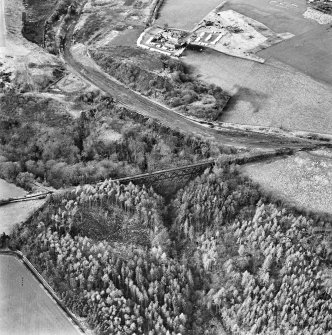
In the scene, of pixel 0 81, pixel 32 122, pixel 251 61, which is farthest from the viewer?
pixel 251 61

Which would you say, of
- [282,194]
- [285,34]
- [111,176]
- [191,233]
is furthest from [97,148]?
[285,34]

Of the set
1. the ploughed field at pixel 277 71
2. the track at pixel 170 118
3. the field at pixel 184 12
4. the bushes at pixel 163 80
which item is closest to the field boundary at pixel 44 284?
the track at pixel 170 118

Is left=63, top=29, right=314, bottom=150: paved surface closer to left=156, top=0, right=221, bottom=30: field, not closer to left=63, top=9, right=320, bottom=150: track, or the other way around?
left=63, top=9, right=320, bottom=150: track

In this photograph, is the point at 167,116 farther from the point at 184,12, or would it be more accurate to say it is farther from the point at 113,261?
the point at 184,12

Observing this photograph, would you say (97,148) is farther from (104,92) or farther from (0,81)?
(0,81)

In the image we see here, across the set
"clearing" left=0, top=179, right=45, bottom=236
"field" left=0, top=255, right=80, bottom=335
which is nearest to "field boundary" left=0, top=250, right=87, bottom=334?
"field" left=0, top=255, right=80, bottom=335
